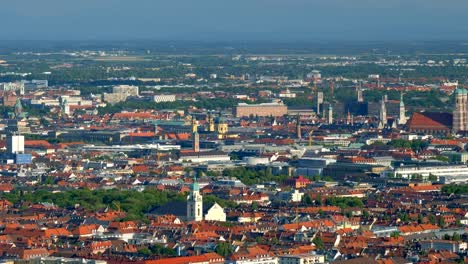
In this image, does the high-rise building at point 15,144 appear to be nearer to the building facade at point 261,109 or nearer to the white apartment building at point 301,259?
the building facade at point 261,109

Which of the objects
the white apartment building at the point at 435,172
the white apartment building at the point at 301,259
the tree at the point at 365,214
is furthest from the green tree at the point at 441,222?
the white apartment building at the point at 435,172

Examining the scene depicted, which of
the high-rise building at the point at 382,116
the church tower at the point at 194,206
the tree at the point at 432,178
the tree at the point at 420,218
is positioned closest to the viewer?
the tree at the point at 420,218

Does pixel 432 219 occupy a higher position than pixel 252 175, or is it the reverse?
pixel 432 219

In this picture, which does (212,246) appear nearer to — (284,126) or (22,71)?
(284,126)

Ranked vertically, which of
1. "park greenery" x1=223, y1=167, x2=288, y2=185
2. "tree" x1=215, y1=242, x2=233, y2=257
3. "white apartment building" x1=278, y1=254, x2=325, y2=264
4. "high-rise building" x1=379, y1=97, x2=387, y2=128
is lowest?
"high-rise building" x1=379, y1=97, x2=387, y2=128

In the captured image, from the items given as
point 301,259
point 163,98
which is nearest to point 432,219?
point 301,259

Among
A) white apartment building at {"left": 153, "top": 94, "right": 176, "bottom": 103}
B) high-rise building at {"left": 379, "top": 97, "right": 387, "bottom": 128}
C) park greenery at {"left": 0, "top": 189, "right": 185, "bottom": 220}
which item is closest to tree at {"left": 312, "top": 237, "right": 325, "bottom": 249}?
park greenery at {"left": 0, "top": 189, "right": 185, "bottom": 220}

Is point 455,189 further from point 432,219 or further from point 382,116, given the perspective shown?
point 382,116

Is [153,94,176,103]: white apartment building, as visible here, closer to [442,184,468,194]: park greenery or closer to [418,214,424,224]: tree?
[442,184,468,194]: park greenery
